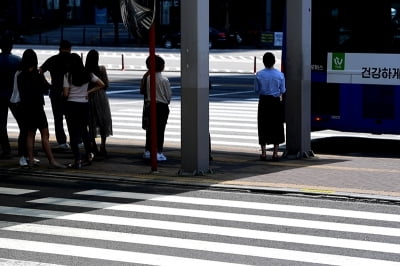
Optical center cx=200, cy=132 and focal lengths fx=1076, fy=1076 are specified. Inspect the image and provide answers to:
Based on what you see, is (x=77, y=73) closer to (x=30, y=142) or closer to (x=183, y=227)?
(x=30, y=142)

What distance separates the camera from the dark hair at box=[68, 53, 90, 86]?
53.2 feet

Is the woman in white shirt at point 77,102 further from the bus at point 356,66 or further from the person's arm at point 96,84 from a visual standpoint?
the bus at point 356,66

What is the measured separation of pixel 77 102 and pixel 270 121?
10.8 ft

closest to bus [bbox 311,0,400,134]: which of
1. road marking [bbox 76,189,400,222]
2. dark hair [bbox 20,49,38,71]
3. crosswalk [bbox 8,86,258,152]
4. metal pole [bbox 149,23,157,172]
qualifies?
crosswalk [bbox 8,86,258,152]

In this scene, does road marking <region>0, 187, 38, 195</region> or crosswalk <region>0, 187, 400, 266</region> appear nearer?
crosswalk <region>0, 187, 400, 266</region>

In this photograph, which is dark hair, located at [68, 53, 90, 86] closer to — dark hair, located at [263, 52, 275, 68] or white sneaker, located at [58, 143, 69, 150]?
white sneaker, located at [58, 143, 69, 150]

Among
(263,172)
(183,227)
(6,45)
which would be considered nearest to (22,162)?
(6,45)

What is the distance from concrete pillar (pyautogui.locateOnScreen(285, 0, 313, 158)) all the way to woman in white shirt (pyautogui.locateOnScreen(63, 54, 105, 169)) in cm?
357

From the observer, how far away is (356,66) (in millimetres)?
20094

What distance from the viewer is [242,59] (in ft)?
188

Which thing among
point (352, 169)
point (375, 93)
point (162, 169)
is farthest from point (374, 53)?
point (162, 169)

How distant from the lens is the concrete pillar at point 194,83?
1543 cm

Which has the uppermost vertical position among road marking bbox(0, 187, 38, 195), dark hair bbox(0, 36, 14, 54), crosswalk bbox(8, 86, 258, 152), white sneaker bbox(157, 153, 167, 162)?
dark hair bbox(0, 36, 14, 54)

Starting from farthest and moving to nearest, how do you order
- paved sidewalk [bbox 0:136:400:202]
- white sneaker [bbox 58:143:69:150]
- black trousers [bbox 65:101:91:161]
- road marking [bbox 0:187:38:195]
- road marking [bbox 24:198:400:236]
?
white sneaker [bbox 58:143:69:150]
black trousers [bbox 65:101:91:161]
paved sidewalk [bbox 0:136:400:202]
road marking [bbox 0:187:38:195]
road marking [bbox 24:198:400:236]
